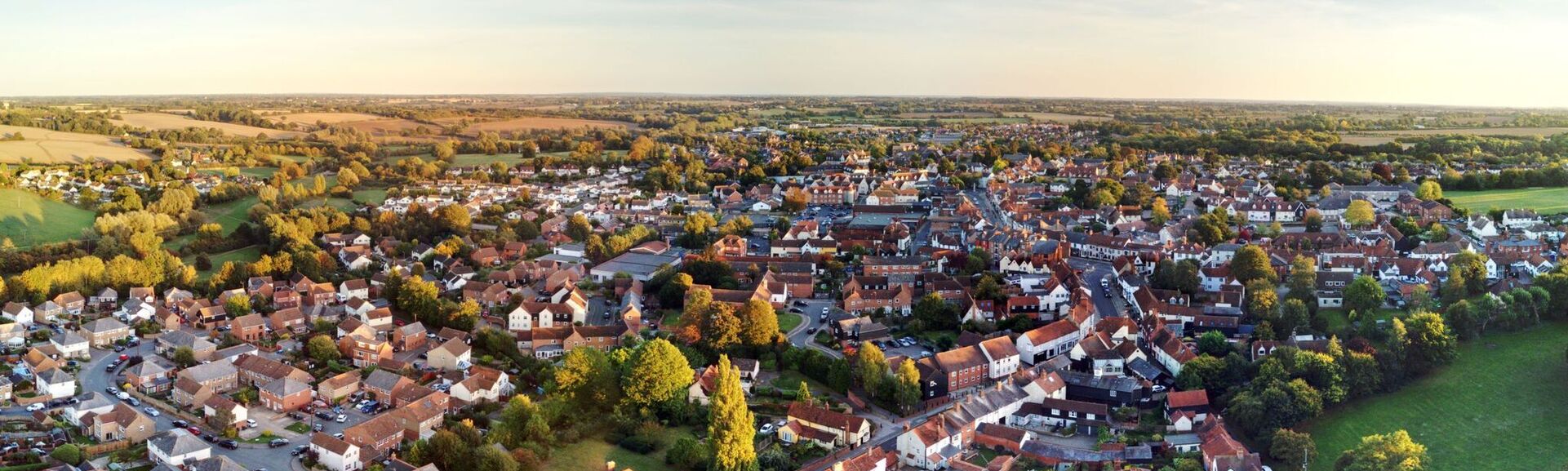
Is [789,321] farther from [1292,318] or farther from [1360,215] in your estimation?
[1360,215]

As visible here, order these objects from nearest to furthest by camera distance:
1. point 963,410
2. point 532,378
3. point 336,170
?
point 963,410 → point 532,378 → point 336,170

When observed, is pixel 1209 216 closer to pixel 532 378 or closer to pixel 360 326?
pixel 532 378

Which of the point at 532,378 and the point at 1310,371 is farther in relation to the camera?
the point at 532,378

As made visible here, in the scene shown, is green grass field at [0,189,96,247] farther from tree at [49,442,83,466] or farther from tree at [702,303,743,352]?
tree at [702,303,743,352]

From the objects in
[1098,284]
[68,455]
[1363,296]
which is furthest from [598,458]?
[1363,296]

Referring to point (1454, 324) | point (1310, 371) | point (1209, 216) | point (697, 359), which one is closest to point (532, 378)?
point (697, 359)
